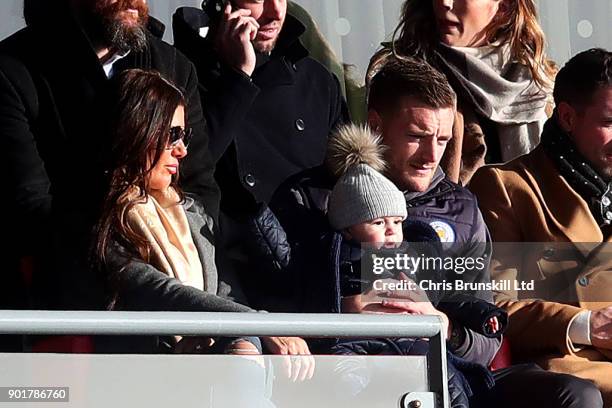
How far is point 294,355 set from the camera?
3.72 meters

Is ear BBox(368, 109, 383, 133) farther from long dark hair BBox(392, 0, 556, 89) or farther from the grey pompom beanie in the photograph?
long dark hair BBox(392, 0, 556, 89)

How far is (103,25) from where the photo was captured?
414 centimetres

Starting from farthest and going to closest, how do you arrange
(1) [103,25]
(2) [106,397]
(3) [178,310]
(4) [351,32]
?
1. (4) [351,32]
2. (1) [103,25]
3. (3) [178,310]
4. (2) [106,397]

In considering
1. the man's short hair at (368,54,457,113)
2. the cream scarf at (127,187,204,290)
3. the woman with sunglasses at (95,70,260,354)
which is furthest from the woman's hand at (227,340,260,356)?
the man's short hair at (368,54,457,113)

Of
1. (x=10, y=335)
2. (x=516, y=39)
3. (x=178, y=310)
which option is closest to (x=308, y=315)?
(x=178, y=310)

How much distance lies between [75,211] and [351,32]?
96 cm

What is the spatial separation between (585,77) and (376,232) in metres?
0.82

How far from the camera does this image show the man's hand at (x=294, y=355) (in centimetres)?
368

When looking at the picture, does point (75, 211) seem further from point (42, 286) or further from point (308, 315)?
point (308, 315)

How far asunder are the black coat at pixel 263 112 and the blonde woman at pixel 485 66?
24cm

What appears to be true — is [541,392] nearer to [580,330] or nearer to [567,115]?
[580,330]

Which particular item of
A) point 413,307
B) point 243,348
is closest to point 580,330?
point 413,307

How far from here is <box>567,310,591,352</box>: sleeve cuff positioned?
4387mm


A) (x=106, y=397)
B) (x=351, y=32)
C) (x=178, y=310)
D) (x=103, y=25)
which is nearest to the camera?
(x=106, y=397)
